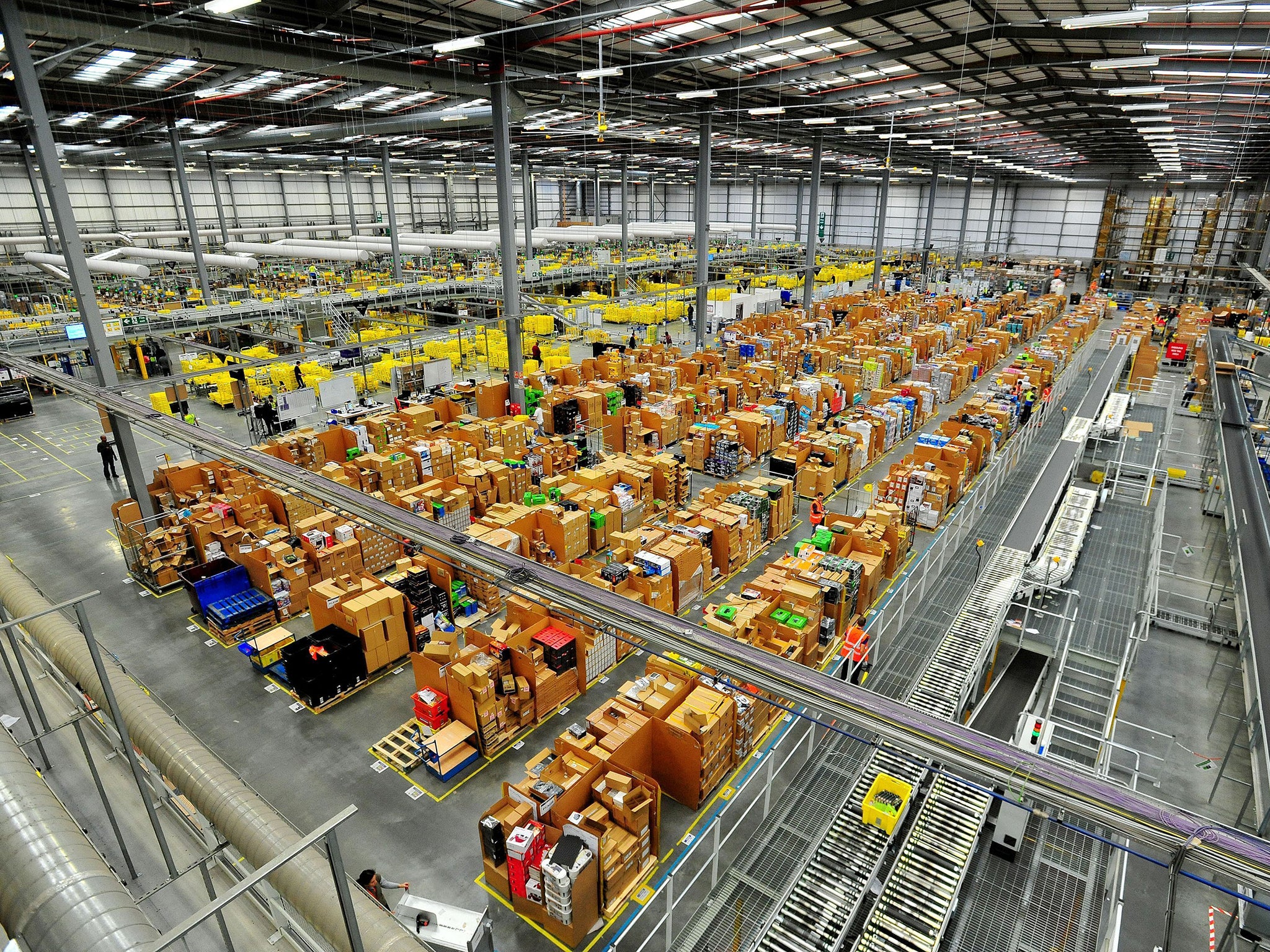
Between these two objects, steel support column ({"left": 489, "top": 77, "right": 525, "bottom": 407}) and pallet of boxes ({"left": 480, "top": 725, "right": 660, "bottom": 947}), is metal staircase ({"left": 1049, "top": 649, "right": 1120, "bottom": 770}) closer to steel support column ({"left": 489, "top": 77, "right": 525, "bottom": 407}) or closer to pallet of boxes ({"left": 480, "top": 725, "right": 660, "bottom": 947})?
pallet of boxes ({"left": 480, "top": 725, "right": 660, "bottom": 947})

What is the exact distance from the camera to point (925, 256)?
135ft

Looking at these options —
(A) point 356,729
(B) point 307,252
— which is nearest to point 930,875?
(A) point 356,729

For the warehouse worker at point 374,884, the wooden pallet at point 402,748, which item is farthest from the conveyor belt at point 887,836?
the wooden pallet at point 402,748

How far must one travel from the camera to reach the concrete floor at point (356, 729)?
6902 millimetres

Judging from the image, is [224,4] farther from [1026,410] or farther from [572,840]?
[1026,410]

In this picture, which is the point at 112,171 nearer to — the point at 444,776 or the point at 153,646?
the point at 153,646

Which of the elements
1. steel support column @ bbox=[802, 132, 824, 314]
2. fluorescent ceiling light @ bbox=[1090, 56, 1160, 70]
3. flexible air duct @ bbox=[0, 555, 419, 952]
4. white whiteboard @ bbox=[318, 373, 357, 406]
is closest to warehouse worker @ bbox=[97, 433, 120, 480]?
white whiteboard @ bbox=[318, 373, 357, 406]

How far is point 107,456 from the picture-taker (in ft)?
50.9

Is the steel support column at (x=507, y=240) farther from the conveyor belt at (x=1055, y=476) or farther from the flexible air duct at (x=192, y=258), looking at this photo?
the conveyor belt at (x=1055, y=476)

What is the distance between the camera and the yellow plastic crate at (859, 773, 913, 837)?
6.03 m

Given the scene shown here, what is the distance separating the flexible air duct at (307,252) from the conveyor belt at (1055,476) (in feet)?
70.1

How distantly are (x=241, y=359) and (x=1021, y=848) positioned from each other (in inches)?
584

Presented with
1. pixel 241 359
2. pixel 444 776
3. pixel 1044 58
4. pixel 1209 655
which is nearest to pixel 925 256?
pixel 1044 58

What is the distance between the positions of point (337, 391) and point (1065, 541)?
1764 cm
